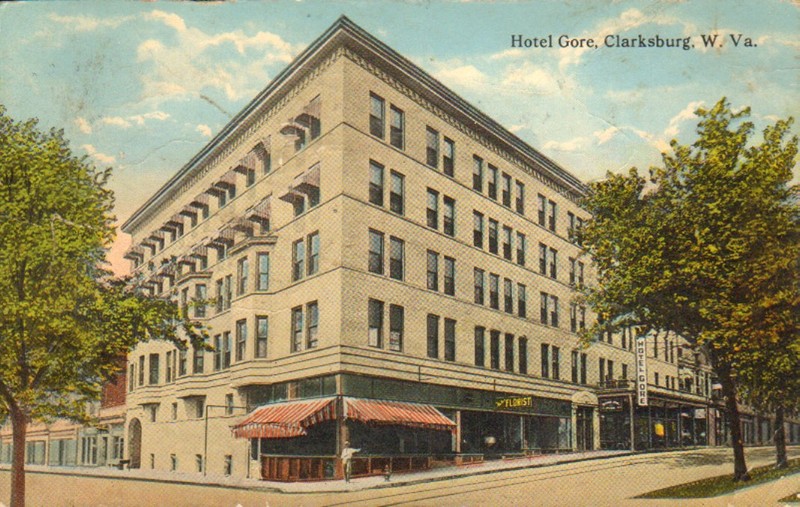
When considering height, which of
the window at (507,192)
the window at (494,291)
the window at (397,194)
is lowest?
the window at (494,291)

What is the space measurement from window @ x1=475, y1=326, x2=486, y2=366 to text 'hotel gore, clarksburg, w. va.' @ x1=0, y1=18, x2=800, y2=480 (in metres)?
0.05

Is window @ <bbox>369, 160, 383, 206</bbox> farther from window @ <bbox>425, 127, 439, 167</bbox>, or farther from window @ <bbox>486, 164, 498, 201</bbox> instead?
window @ <bbox>486, 164, 498, 201</bbox>

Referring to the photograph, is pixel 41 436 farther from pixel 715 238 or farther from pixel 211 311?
pixel 715 238

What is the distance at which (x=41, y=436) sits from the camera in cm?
2228

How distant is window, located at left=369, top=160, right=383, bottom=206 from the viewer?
64.0 ft

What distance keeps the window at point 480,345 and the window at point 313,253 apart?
5.91 metres

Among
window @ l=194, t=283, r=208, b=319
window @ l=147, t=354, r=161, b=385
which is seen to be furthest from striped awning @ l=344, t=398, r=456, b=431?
window @ l=147, t=354, r=161, b=385

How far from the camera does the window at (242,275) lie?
1944 centimetres

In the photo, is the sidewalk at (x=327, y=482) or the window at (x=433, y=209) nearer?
the sidewalk at (x=327, y=482)

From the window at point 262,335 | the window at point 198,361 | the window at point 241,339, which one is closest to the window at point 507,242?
the window at point 262,335

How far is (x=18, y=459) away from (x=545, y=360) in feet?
47.5

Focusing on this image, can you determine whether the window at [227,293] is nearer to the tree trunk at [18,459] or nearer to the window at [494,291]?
the tree trunk at [18,459]

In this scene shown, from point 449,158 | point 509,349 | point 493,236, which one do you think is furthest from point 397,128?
point 509,349

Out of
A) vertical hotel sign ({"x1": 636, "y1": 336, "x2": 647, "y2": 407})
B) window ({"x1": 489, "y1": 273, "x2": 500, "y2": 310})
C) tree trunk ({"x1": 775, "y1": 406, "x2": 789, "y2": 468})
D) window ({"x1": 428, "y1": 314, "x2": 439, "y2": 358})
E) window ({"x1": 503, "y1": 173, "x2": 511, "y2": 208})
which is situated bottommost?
tree trunk ({"x1": 775, "y1": 406, "x2": 789, "y2": 468})
